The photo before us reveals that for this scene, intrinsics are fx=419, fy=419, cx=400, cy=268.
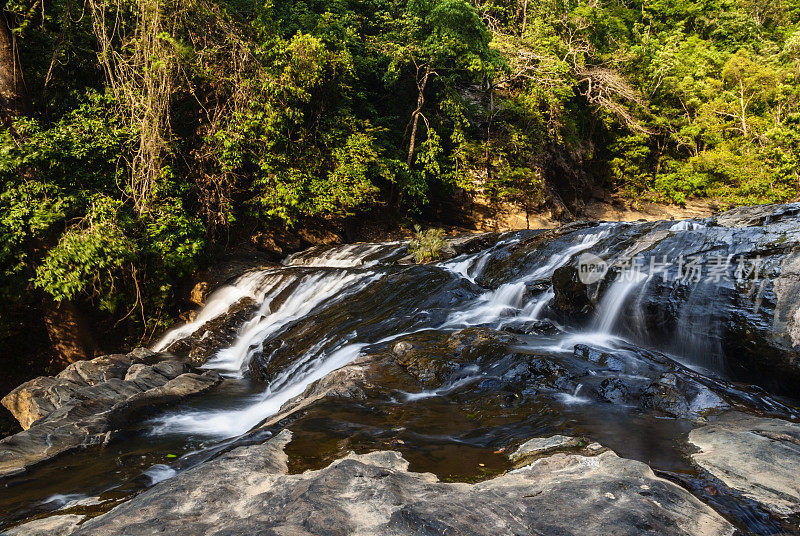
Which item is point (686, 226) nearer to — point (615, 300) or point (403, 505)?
point (615, 300)

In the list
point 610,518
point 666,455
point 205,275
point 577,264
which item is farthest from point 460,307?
point 205,275

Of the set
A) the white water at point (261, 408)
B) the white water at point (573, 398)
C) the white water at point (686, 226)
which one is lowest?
the white water at point (261, 408)

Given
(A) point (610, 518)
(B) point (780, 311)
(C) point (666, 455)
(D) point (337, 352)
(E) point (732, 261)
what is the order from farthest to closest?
(D) point (337, 352) → (E) point (732, 261) → (B) point (780, 311) → (C) point (666, 455) → (A) point (610, 518)

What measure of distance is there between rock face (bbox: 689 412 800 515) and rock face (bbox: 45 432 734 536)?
449 millimetres

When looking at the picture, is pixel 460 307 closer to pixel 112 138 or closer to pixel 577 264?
pixel 577 264

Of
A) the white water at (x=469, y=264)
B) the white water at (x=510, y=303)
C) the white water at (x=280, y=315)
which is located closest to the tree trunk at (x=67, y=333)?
the white water at (x=280, y=315)

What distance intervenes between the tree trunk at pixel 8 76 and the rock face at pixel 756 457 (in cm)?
1050

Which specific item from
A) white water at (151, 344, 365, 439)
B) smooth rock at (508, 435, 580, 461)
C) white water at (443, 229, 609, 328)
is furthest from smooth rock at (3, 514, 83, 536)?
white water at (443, 229, 609, 328)

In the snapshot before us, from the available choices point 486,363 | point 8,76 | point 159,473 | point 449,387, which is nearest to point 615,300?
point 486,363

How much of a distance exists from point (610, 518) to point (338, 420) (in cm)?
210

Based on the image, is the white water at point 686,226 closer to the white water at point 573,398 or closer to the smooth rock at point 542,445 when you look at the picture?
the white water at point 573,398

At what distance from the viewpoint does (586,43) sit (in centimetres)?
1738

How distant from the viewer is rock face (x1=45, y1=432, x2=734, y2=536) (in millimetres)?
1511

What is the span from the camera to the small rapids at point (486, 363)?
295cm
